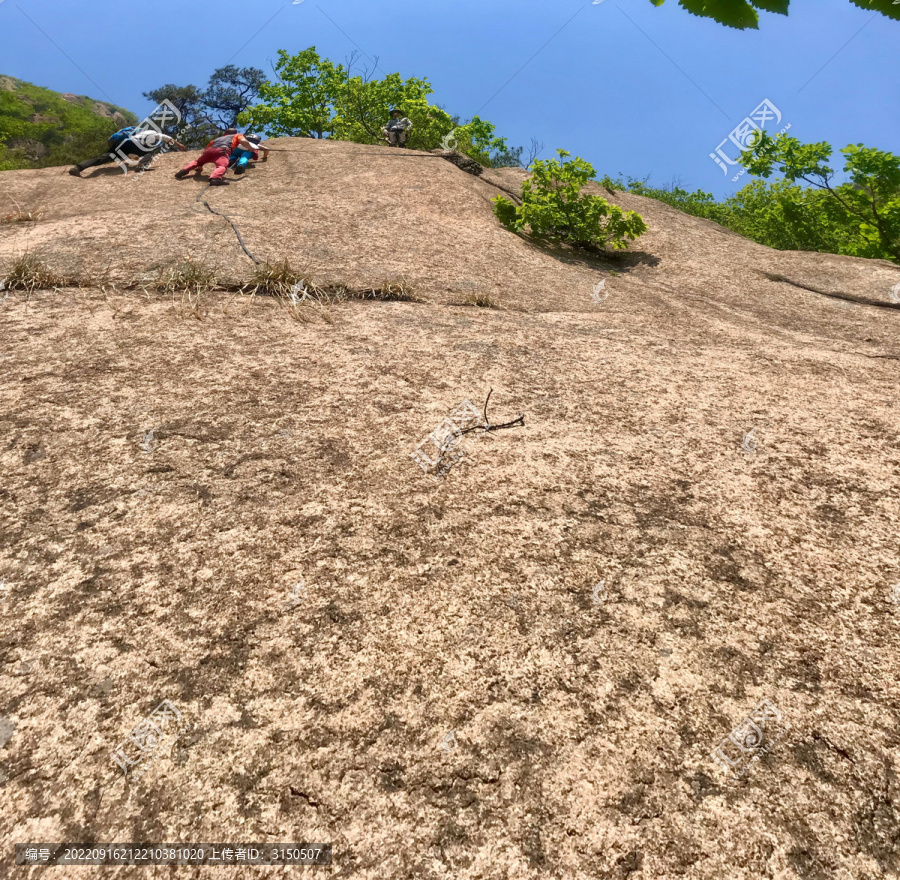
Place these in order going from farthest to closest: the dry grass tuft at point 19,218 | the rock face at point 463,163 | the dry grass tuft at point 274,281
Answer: the rock face at point 463,163
the dry grass tuft at point 19,218
the dry grass tuft at point 274,281

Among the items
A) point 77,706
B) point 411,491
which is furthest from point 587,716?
point 77,706

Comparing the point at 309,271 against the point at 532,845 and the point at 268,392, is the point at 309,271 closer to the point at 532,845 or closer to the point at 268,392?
the point at 268,392

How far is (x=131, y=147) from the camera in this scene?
9.98 metres

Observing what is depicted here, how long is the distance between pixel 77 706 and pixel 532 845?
5.12ft

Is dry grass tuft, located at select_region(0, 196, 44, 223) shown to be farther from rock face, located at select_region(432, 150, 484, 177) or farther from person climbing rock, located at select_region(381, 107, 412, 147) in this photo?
person climbing rock, located at select_region(381, 107, 412, 147)

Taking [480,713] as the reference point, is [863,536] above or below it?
above

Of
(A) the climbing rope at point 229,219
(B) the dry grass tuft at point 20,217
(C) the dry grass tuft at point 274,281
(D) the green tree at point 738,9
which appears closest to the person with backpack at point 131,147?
(A) the climbing rope at point 229,219

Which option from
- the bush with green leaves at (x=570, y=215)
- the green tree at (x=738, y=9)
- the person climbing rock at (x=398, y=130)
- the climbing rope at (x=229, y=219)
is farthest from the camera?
the person climbing rock at (x=398, y=130)

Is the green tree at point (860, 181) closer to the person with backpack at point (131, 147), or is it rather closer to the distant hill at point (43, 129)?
the person with backpack at point (131, 147)

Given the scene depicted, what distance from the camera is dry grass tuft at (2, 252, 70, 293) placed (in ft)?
16.7

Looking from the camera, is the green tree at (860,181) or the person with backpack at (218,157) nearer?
the person with backpack at (218,157)

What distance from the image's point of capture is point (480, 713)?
1977mm

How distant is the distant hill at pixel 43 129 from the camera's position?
27.0 meters

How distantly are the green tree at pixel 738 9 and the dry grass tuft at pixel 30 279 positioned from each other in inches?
224
